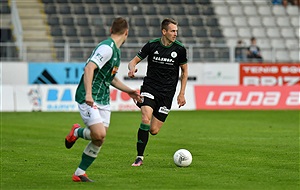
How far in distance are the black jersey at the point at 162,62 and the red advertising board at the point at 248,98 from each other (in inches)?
758

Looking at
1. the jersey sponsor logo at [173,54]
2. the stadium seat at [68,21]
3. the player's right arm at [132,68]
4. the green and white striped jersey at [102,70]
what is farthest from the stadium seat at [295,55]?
the green and white striped jersey at [102,70]

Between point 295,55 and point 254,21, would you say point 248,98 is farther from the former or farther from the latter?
point 254,21

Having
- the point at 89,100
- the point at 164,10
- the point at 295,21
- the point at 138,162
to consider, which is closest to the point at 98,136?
the point at 89,100

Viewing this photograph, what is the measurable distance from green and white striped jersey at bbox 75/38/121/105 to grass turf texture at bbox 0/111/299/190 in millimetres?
1117

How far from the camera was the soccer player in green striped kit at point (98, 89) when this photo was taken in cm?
1010

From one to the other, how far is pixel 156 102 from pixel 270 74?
22.8 m

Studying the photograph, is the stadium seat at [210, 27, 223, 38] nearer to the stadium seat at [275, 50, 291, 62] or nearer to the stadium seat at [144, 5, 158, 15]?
the stadium seat at [144, 5, 158, 15]

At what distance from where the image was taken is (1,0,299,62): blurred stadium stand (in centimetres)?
3502

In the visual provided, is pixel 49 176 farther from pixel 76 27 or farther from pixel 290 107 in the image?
pixel 76 27

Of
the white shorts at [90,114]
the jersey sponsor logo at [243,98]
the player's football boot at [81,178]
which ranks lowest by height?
the jersey sponsor logo at [243,98]

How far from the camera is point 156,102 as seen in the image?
13320mm

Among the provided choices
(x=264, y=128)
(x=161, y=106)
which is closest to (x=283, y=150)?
(x=161, y=106)

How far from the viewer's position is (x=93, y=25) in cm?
3831

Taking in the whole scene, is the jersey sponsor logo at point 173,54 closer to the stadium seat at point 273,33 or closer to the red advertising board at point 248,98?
the red advertising board at point 248,98
